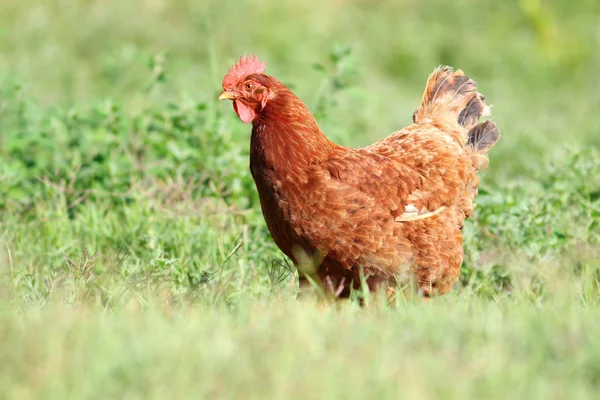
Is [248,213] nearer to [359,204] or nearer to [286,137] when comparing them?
[286,137]

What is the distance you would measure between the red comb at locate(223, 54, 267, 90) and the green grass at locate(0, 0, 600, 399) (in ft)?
2.83

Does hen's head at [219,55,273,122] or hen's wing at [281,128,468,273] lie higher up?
hen's head at [219,55,273,122]

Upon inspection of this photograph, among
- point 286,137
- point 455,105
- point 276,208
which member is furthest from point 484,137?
point 276,208

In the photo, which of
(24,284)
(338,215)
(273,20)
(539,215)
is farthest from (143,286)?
(273,20)

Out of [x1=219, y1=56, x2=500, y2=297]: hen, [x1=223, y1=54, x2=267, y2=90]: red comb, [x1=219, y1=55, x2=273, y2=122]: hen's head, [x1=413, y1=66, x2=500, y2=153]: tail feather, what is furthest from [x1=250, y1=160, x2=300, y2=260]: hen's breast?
[x1=413, y1=66, x2=500, y2=153]: tail feather

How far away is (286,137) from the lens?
4070mm

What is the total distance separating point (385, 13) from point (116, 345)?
10166 mm

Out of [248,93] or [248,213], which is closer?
[248,93]

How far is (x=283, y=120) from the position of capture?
413 centimetres

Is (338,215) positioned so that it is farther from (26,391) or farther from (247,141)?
(247,141)

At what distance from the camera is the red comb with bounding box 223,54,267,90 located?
4.24 m

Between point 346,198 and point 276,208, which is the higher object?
point 346,198

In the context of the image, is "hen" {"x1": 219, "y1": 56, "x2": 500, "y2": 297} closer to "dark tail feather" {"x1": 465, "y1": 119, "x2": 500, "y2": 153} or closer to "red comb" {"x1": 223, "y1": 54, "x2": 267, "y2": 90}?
"red comb" {"x1": 223, "y1": 54, "x2": 267, "y2": 90}

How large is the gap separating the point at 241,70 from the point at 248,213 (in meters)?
1.32
